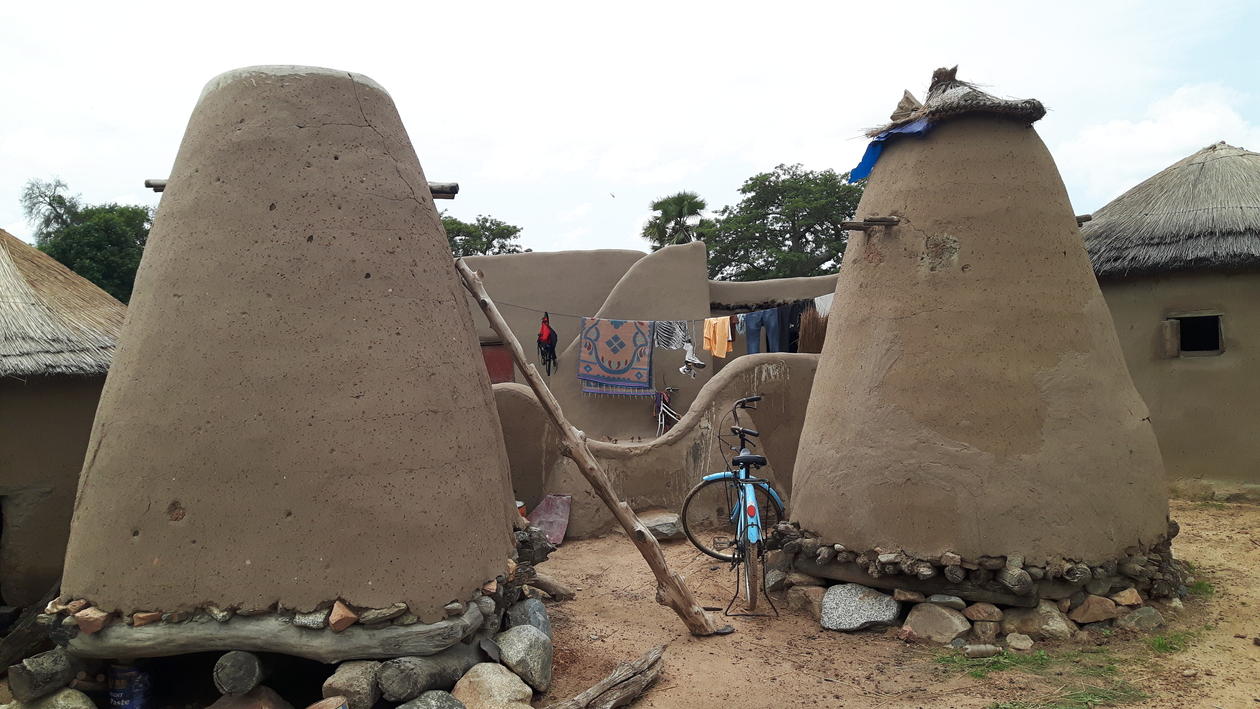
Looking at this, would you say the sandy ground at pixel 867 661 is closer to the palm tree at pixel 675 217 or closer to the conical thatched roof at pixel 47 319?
the conical thatched roof at pixel 47 319

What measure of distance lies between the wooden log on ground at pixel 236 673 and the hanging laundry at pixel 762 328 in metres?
8.45

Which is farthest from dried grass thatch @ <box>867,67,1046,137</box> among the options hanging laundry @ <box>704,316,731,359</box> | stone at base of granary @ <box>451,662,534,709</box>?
hanging laundry @ <box>704,316,731,359</box>

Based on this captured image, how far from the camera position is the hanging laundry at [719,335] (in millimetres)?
11336

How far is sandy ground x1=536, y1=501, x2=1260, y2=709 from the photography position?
159 inches

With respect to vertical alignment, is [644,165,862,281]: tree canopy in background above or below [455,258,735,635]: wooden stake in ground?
above

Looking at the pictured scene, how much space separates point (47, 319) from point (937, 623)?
6576 millimetres

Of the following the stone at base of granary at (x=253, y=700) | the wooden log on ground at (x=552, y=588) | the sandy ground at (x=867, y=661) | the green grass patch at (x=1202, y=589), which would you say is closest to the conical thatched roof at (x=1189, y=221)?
the sandy ground at (x=867, y=661)

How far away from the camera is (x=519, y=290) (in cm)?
1355

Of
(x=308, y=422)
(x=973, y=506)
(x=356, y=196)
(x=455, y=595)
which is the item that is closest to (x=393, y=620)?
(x=455, y=595)

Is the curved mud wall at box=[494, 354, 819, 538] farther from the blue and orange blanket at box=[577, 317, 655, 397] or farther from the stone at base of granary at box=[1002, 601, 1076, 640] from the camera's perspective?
the blue and orange blanket at box=[577, 317, 655, 397]

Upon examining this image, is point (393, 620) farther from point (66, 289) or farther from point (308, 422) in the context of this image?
point (66, 289)

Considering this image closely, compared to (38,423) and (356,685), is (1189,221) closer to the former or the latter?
(356,685)

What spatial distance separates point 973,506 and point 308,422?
3835 millimetres

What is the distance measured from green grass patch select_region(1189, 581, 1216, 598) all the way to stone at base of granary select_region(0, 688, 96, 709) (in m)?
6.44
